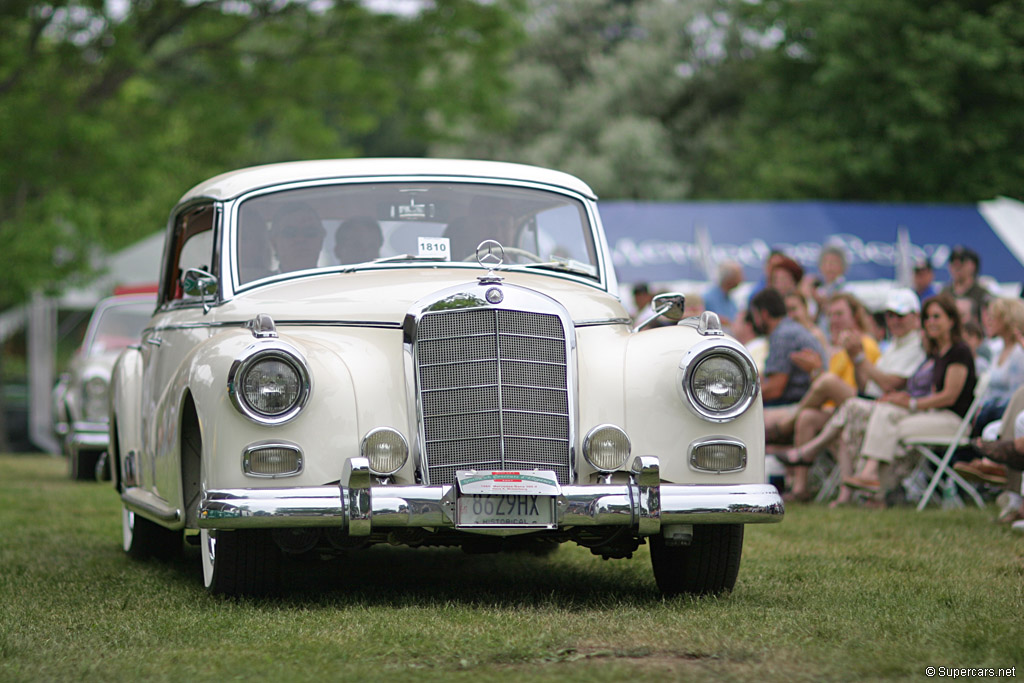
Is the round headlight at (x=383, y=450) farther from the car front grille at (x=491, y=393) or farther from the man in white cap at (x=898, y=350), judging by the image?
the man in white cap at (x=898, y=350)

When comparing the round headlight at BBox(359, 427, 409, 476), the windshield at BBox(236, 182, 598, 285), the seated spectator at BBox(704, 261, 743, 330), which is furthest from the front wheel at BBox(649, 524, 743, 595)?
the seated spectator at BBox(704, 261, 743, 330)

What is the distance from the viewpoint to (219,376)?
5145mm

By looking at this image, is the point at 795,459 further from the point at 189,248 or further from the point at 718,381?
the point at 189,248

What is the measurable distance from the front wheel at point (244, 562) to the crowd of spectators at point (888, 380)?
449cm

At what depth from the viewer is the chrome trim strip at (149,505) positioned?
5746mm

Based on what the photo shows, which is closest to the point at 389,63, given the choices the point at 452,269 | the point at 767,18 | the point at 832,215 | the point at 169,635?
the point at 832,215

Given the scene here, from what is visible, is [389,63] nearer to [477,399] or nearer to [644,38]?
[477,399]

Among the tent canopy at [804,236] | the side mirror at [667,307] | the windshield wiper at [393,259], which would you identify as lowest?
the side mirror at [667,307]

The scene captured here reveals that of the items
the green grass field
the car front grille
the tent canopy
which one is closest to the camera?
the green grass field

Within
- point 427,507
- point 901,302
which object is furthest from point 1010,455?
point 427,507

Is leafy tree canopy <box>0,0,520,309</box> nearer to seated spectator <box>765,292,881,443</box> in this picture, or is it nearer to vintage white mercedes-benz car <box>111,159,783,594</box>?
seated spectator <box>765,292,881,443</box>

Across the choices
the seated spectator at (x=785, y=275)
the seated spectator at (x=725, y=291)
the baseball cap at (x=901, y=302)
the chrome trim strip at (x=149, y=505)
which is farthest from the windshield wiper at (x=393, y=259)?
the seated spectator at (x=725, y=291)

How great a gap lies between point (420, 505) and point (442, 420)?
0.40 metres

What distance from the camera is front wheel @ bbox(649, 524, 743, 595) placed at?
221 inches
